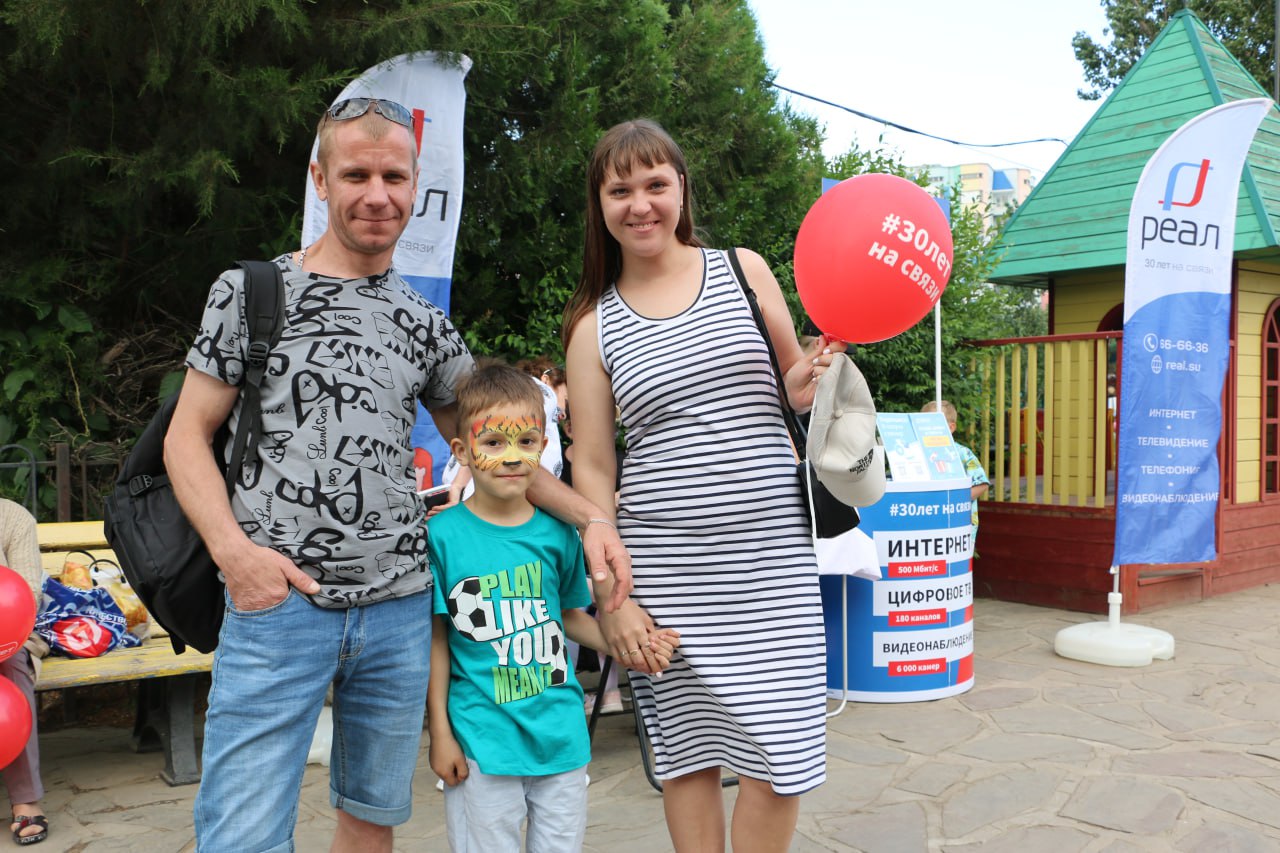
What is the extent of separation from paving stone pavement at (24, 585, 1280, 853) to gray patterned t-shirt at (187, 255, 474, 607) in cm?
198

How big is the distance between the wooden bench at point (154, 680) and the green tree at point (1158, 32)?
19.8 metres

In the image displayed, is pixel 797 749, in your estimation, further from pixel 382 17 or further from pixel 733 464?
pixel 382 17

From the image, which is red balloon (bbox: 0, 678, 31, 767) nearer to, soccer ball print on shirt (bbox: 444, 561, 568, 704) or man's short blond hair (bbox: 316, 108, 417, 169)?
soccer ball print on shirt (bbox: 444, 561, 568, 704)

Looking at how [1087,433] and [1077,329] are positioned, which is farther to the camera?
[1077,329]

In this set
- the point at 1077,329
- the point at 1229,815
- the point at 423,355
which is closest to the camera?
the point at 423,355

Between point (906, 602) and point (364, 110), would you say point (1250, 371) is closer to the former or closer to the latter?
point (906, 602)

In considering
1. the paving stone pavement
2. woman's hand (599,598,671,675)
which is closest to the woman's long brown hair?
woman's hand (599,598,671,675)

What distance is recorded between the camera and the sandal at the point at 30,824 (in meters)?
3.54

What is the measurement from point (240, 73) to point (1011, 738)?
4833 millimetres

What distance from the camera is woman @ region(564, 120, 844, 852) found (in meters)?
2.15

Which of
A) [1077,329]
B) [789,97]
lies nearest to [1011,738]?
[1077,329]

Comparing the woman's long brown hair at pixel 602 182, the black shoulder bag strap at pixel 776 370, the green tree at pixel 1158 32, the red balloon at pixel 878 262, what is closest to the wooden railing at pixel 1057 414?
the red balloon at pixel 878 262

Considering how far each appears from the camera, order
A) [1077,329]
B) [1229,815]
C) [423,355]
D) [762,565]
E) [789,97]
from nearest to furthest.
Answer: [423,355] → [762,565] → [1229,815] → [1077,329] → [789,97]

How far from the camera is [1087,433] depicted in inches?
298
